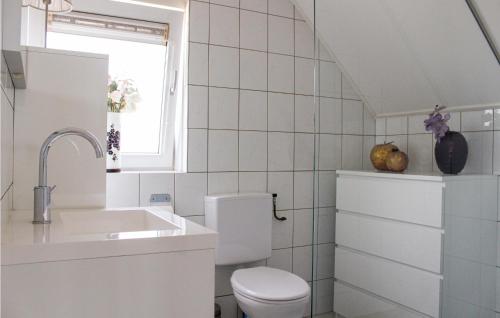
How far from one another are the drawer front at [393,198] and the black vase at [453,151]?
0.31ft

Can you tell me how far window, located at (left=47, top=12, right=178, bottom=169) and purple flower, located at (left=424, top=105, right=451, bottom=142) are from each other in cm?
147

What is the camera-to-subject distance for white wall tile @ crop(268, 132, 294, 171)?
2633 mm

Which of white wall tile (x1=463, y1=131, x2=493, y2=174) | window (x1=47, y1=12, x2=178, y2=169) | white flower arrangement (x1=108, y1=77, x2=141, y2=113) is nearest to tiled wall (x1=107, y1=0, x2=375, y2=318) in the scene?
window (x1=47, y1=12, x2=178, y2=169)

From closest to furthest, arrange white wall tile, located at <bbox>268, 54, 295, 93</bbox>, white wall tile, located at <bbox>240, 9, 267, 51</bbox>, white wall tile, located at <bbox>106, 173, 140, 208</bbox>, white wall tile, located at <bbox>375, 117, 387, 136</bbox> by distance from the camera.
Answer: white wall tile, located at <bbox>375, 117, 387, 136</bbox>, white wall tile, located at <bbox>106, 173, 140, 208</bbox>, white wall tile, located at <bbox>240, 9, 267, 51</bbox>, white wall tile, located at <bbox>268, 54, 295, 93</bbox>

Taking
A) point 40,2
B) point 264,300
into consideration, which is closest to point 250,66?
point 40,2

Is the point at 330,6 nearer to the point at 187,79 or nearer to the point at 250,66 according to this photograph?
the point at 250,66

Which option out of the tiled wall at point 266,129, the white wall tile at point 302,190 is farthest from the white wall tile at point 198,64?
the white wall tile at point 302,190

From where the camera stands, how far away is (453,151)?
1.90 m

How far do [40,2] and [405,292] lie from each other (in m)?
2.20

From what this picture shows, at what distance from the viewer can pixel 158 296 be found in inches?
44.6

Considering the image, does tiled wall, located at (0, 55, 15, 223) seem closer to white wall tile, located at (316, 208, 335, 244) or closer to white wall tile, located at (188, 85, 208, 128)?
white wall tile, located at (188, 85, 208, 128)

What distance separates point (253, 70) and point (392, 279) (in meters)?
1.43

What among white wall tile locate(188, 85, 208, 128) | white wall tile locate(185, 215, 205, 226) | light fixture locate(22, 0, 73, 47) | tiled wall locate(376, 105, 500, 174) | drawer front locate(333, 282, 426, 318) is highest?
light fixture locate(22, 0, 73, 47)

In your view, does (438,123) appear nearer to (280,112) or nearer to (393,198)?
(393,198)
